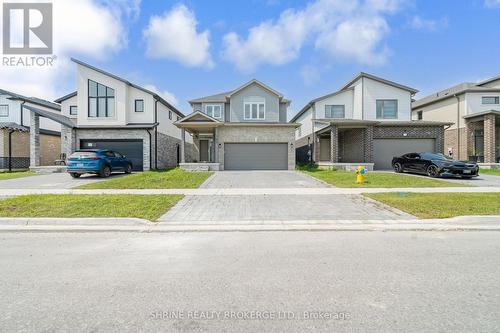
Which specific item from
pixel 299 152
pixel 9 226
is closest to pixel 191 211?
pixel 9 226

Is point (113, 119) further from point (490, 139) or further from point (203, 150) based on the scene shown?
point (490, 139)

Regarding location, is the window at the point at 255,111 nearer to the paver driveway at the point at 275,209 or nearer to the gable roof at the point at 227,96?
the gable roof at the point at 227,96

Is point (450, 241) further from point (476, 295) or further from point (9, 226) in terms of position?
point (9, 226)

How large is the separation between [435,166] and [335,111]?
40.1 ft

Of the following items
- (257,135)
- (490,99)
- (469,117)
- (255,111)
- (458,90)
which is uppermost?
(458,90)

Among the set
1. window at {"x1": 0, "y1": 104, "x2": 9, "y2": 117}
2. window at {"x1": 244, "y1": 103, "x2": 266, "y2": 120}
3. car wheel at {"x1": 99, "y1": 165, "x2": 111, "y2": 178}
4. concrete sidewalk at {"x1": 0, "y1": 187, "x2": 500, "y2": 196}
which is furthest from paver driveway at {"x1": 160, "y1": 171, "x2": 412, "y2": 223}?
window at {"x1": 0, "y1": 104, "x2": 9, "y2": 117}

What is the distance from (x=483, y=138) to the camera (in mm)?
→ 23906

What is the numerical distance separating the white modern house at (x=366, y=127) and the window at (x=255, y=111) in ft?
15.0

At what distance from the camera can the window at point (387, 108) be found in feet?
81.6

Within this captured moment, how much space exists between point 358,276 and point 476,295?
4.29 ft

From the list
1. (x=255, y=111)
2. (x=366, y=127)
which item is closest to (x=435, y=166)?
(x=366, y=127)

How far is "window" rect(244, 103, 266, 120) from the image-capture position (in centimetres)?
2370

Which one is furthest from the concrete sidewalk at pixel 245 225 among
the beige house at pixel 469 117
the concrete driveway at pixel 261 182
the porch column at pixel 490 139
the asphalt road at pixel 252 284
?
the beige house at pixel 469 117

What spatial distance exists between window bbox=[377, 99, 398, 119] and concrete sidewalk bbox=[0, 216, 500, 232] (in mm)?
20287
